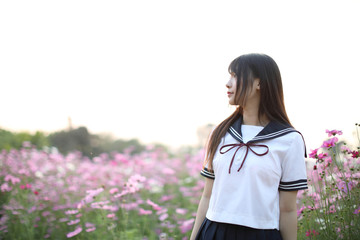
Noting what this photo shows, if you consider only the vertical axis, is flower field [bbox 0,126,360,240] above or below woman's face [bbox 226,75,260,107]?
below

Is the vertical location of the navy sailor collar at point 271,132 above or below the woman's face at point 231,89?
below

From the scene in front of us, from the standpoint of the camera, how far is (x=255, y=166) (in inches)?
56.0

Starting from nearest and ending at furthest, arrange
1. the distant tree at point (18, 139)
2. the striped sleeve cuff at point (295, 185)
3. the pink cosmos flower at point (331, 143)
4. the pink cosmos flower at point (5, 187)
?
the striped sleeve cuff at point (295, 185), the pink cosmos flower at point (331, 143), the pink cosmos flower at point (5, 187), the distant tree at point (18, 139)

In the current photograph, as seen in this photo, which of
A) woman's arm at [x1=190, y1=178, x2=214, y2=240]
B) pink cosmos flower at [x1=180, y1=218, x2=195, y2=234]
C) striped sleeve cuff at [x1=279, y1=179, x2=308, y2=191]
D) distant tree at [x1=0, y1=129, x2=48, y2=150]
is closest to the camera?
striped sleeve cuff at [x1=279, y1=179, x2=308, y2=191]

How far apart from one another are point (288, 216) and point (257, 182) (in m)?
0.19

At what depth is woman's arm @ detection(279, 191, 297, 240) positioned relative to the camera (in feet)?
4.66

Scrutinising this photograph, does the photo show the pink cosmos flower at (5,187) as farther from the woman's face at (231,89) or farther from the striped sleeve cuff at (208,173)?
the woman's face at (231,89)

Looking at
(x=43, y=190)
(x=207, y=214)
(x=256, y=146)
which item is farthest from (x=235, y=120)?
(x=43, y=190)

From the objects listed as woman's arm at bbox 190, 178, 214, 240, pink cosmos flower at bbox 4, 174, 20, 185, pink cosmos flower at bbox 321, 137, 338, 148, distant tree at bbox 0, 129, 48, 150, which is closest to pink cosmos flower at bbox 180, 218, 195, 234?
woman's arm at bbox 190, 178, 214, 240

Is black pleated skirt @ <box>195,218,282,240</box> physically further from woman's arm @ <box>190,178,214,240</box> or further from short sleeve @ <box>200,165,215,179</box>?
short sleeve @ <box>200,165,215,179</box>

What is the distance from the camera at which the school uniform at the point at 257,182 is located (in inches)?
55.4

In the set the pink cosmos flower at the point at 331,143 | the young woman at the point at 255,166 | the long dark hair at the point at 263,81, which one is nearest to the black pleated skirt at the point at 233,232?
the young woman at the point at 255,166

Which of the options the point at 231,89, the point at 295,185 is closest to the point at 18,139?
the point at 231,89

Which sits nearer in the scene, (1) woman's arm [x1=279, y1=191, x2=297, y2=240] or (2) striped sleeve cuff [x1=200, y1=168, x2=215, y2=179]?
(1) woman's arm [x1=279, y1=191, x2=297, y2=240]
